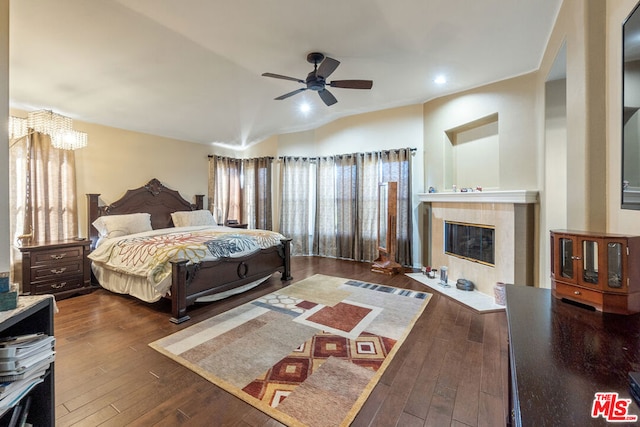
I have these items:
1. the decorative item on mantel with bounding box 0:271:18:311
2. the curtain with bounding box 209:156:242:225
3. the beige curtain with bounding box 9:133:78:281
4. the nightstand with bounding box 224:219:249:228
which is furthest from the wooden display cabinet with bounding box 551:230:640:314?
the curtain with bounding box 209:156:242:225

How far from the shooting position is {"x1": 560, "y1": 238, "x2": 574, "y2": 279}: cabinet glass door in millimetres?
1234

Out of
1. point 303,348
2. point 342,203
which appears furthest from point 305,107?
point 303,348

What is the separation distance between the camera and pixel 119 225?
4219 mm

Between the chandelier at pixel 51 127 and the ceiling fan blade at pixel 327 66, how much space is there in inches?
124

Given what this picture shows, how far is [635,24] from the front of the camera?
4.16 ft

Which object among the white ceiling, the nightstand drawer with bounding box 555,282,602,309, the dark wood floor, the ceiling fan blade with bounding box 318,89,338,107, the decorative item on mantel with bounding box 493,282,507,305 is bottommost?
the dark wood floor

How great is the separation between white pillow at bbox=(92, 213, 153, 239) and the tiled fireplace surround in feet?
15.7

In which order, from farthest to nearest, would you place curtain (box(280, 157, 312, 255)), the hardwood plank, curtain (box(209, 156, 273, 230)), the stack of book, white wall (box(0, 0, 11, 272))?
curtain (box(209, 156, 273, 230)) < curtain (box(280, 157, 312, 255)) < the hardwood plank < white wall (box(0, 0, 11, 272)) < the stack of book

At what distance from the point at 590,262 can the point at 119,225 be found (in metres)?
5.26

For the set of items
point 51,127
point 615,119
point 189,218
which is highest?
point 51,127

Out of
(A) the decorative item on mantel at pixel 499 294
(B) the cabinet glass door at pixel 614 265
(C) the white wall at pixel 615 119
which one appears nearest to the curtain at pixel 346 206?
(A) the decorative item on mantel at pixel 499 294

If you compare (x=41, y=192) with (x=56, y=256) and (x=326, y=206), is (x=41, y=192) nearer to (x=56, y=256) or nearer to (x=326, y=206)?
(x=56, y=256)

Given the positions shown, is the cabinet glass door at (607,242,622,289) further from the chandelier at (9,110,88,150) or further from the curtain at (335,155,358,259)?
the chandelier at (9,110,88,150)

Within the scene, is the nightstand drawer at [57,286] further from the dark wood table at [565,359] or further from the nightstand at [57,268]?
the dark wood table at [565,359]
